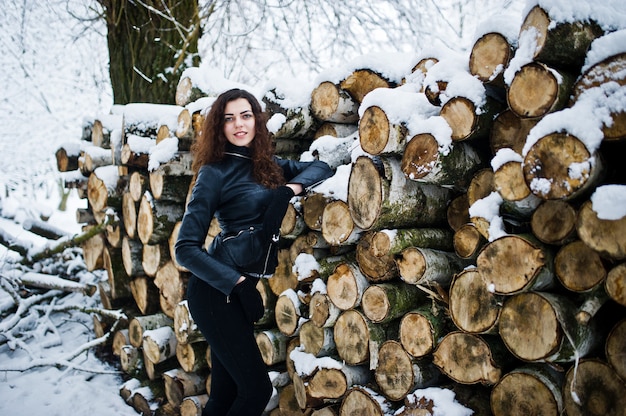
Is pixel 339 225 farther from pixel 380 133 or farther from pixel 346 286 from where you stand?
pixel 380 133

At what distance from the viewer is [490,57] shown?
1663mm

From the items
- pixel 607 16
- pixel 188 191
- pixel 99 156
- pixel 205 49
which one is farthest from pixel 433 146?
pixel 205 49

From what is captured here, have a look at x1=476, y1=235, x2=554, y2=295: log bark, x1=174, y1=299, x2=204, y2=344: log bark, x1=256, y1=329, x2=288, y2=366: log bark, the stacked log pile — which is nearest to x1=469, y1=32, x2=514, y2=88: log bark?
the stacked log pile

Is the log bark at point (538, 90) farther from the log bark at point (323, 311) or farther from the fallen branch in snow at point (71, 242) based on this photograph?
the fallen branch in snow at point (71, 242)

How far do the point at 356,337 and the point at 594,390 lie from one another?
998mm

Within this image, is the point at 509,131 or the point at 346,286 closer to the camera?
the point at 509,131

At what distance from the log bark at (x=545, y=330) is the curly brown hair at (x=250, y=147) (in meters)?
1.26

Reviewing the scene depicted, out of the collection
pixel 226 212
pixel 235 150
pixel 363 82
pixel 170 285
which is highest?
pixel 363 82

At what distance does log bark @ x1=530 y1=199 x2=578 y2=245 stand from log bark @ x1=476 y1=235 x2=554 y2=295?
0.04 metres

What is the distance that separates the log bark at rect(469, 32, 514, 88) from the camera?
1626 mm

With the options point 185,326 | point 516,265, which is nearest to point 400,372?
point 516,265

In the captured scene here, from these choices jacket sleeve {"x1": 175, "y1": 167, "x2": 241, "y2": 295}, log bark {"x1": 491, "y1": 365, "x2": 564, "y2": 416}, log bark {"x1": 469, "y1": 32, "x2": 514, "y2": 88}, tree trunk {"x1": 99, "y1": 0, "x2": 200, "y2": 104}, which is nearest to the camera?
log bark {"x1": 491, "y1": 365, "x2": 564, "y2": 416}

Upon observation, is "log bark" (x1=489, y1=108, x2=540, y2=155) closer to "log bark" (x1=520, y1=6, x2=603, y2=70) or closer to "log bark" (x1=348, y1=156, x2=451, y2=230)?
"log bark" (x1=520, y1=6, x2=603, y2=70)

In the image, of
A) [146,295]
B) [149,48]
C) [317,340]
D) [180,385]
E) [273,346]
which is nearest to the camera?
[317,340]
